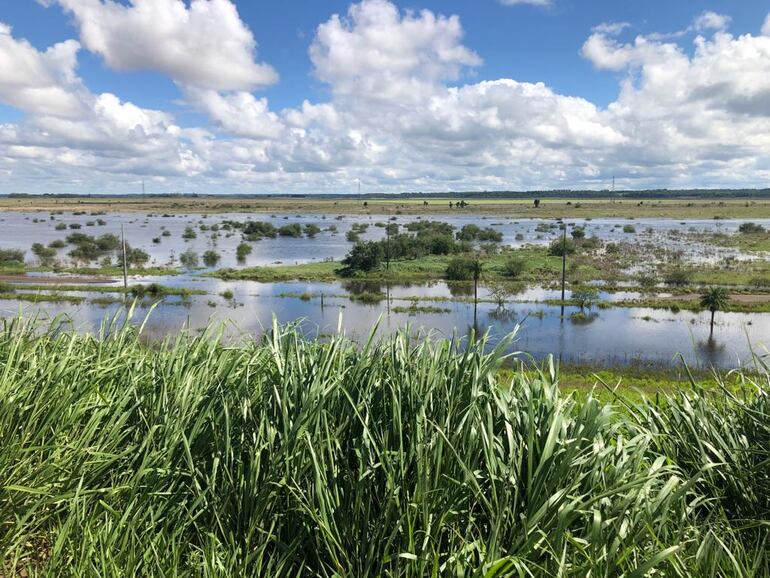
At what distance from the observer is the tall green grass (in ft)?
9.51

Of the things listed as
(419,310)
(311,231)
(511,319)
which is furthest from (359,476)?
(311,231)

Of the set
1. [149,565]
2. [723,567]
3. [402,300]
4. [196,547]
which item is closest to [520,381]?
[723,567]

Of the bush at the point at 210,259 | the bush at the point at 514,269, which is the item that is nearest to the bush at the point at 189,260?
the bush at the point at 210,259

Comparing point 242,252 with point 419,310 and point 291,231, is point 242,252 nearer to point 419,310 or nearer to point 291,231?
point 291,231

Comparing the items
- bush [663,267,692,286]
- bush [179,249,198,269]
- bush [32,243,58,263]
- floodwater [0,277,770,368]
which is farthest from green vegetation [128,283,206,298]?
bush [663,267,692,286]

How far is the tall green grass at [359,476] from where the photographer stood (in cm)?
290

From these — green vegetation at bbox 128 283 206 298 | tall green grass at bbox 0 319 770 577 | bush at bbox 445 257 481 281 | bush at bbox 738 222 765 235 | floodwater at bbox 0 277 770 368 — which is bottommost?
floodwater at bbox 0 277 770 368

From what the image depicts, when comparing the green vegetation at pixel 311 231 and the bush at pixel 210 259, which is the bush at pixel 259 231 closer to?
the green vegetation at pixel 311 231

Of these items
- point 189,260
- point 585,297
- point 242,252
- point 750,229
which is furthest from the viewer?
point 750,229

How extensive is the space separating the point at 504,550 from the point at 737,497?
194cm

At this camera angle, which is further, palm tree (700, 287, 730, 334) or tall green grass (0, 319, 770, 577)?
palm tree (700, 287, 730, 334)

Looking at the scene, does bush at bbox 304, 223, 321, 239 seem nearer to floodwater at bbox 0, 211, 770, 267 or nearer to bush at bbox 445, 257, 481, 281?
floodwater at bbox 0, 211, 770, 267

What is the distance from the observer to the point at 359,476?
3172mm

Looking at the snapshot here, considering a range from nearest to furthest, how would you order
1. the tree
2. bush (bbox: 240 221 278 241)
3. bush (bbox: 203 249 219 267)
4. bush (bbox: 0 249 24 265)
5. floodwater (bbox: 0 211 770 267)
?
1. the tree
2. bush (bbox: 0 249 24 265)
3. bush (bbox: 203 249 219 267)
4. floodwater (bbox: 0 211 770 267)
5. bush (bbox: 240 221 278 241)
